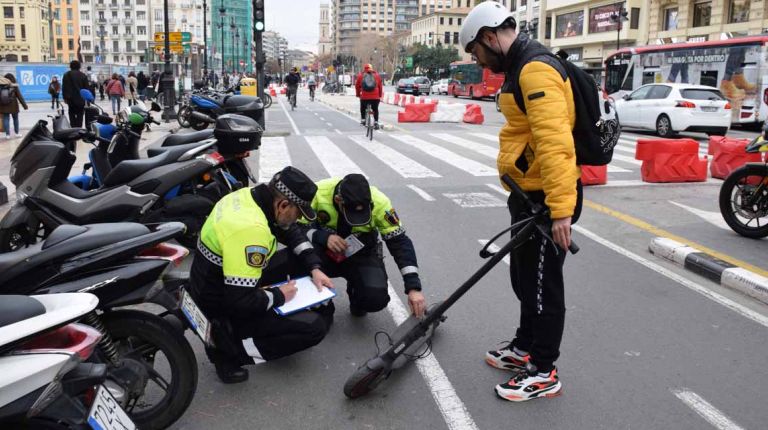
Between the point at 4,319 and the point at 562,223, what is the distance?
7.59ft

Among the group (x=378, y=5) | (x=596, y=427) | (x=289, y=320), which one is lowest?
(x=596, y=427)

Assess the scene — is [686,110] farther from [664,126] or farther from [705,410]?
[705,410]

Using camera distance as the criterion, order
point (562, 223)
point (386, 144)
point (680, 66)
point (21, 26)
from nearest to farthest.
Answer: point (562, 223)
point (386, 144)
point (680, 66)
point (21, 26)

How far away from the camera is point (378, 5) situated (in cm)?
19050

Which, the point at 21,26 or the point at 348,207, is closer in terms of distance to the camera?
the point at 348,207

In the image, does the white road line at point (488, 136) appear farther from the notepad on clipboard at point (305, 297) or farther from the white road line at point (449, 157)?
the notepad on clipboard at point (305, 297)

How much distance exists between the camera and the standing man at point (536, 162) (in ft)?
10.5

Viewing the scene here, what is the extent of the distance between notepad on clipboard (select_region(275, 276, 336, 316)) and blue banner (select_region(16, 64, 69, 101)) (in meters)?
38.6

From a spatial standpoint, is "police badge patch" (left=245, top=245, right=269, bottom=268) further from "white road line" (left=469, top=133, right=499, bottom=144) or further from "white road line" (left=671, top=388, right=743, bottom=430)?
"white road line" (left=469, top=133, right=499, bottom=144)

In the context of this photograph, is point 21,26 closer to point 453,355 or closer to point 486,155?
point 486,155

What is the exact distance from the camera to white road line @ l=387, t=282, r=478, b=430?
3416 mm

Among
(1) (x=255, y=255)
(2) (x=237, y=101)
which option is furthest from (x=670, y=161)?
(1) (x=255, y=255)

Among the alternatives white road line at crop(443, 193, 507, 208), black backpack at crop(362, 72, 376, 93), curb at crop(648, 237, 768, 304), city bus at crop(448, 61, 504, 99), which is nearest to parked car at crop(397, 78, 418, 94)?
city bus at crop(448, 61, 504, 99)

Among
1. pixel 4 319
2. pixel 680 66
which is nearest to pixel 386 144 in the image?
pixel 4 319
